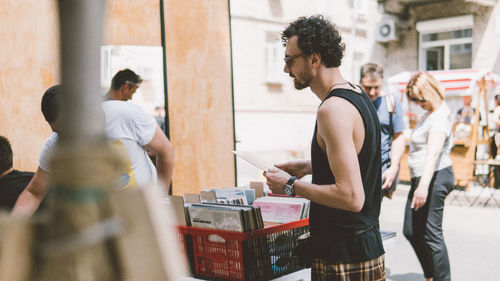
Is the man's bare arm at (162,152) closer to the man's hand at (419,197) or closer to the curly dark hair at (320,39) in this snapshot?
the curly dark hair at (320,39)

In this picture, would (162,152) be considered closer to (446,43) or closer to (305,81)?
(305,81)

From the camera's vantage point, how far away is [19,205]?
2.28 m

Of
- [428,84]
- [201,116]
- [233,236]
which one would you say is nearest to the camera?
[233,236]

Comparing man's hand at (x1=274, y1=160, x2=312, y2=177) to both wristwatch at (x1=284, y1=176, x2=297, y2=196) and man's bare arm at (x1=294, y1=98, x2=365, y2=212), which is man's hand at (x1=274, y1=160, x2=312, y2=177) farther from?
man's bare arm at (x1=294, y1=98, x2=365, y2=212)

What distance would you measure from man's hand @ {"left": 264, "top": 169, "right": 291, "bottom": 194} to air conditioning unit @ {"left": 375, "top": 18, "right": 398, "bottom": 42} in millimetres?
15068

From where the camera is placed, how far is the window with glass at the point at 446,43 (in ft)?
50.6

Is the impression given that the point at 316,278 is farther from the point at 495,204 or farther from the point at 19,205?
the point at 495,204

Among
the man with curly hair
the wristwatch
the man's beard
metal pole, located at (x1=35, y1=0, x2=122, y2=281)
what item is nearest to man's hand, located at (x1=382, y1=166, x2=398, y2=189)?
the man with curly hair

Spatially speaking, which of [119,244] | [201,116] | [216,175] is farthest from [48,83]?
[119,244]

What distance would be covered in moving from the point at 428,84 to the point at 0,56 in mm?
3143

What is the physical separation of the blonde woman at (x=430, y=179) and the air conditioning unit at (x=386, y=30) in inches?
506

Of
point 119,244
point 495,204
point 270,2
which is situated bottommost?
point 495,204

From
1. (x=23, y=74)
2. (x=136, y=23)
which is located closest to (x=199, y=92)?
(x=136, y=23)

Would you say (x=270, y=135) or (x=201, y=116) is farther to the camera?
(x=270, y=135)
